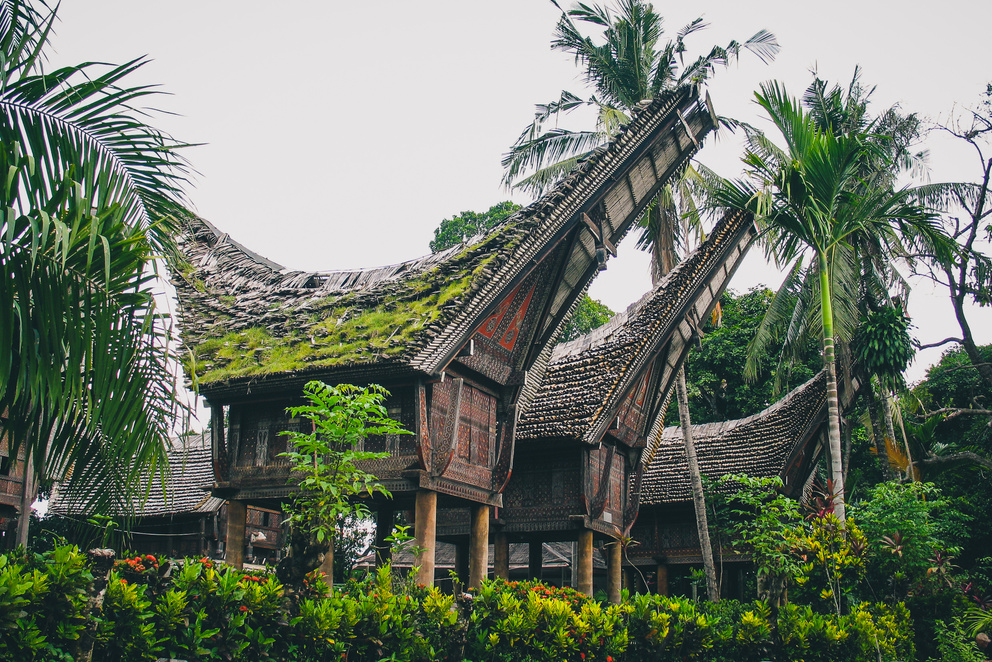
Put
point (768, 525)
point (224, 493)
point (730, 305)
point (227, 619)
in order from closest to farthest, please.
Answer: point (227, 619)
point (768, 525)
point (224, 493)
point (730, 305)

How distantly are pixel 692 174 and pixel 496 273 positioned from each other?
402 inches

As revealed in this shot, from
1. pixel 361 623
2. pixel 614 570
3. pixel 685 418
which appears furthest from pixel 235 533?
pixel 685 418

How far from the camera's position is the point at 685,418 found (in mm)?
18531

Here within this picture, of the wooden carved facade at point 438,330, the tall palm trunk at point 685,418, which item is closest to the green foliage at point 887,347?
the tall palm trunk at point 685,418

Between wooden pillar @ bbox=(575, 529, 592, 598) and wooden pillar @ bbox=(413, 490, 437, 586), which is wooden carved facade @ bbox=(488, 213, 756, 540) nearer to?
wooden pillar @ bbox=(575, 529, 592, 598)

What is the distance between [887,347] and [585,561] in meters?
8.65

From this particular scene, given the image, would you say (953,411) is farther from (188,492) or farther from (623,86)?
(188,492)

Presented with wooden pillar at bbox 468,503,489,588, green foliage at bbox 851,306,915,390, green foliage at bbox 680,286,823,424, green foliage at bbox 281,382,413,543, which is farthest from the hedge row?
green foliage at bbox 680,286,823,424

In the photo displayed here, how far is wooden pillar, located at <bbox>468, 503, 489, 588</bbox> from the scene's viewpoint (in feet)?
38.1

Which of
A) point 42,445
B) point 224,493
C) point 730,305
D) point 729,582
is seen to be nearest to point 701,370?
point 730,305

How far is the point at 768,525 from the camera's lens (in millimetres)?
11336

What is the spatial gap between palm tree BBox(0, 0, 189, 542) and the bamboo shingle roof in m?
6.05

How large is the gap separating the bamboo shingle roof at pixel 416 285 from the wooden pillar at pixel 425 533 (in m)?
1.72

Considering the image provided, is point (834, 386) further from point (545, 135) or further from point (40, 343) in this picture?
point (40, 343)
